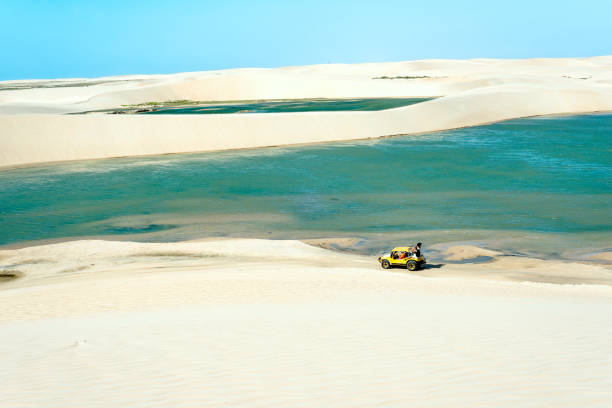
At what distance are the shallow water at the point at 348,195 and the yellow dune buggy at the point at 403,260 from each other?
8.28 ft

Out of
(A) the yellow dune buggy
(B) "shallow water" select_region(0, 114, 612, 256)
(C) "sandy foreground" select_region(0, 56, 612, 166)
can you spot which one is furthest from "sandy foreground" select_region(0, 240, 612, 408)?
(C) "sandy foreground" select_region(0, 56, 612, 166)

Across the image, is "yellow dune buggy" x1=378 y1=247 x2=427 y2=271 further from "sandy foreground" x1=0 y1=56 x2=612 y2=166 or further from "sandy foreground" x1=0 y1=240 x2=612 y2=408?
"sandy foreground" x1=0 y1=56 x2=612 y2=166

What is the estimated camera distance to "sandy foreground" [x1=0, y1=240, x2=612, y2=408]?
15.1 feet

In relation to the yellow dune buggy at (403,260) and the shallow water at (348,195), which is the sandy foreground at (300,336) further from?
the shallow water at (348,195)

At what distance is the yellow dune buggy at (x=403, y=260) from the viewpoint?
1218 cm

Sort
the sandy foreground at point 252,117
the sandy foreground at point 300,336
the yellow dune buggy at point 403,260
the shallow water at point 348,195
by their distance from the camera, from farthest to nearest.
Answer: the sandy foreground at point 252,117, the shallow water at point 348,195, the yellow dune buggy at point 403,260, the sandy foreground at point 300,336

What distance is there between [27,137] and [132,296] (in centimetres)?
2801

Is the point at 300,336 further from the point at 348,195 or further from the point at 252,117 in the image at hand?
the point at 252,117

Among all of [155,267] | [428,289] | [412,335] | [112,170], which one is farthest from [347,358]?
[112,170]

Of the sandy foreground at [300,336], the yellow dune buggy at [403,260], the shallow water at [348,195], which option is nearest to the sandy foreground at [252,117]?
the shallow water at [348,195]

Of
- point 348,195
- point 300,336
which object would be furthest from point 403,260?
point 348,195

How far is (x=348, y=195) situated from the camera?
22.1m

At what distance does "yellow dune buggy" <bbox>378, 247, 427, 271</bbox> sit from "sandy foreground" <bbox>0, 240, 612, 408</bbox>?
0.95 feet

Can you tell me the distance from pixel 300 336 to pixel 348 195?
619 inches
